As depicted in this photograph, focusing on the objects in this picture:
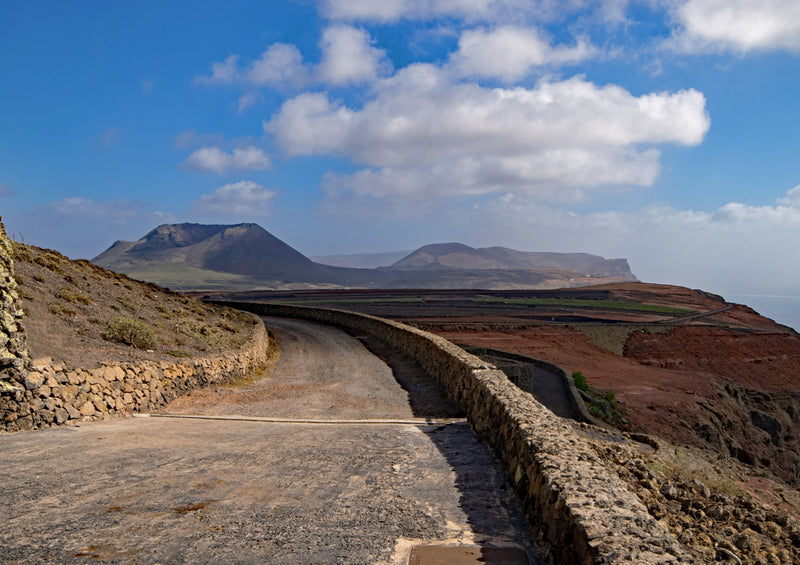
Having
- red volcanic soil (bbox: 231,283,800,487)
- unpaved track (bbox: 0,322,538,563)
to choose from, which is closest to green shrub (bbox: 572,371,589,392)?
red volcanic soil (bbox: 231,283,800,487)

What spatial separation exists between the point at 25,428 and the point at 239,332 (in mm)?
16964

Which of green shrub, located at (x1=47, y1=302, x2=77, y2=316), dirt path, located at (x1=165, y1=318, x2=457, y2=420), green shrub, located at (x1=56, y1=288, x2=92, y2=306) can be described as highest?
green shrub, located at (x1=56, y1=288, x2=92, y2=306)

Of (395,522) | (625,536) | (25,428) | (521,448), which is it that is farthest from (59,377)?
(625,536)

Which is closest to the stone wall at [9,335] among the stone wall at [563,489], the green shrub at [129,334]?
the green shrub at [129,334]

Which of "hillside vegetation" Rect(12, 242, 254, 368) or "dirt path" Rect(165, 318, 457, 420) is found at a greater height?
"hillside vegetation" Rect(12, 242, 254, 368)

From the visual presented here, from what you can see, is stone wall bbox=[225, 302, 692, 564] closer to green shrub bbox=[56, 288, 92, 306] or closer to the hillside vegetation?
the hillside vegetation

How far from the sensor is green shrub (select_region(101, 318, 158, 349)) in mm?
15688

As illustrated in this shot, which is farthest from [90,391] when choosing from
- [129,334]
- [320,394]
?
[320,394]

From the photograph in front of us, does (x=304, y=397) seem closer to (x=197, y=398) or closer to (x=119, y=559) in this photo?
(x=197, y=398)

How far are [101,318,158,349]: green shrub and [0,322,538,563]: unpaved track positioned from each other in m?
5.12

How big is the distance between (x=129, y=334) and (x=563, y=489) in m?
14.3

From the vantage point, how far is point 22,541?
516 centimetres

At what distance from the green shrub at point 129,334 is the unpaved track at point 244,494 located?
512 centimetres

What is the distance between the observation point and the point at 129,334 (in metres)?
16.0
